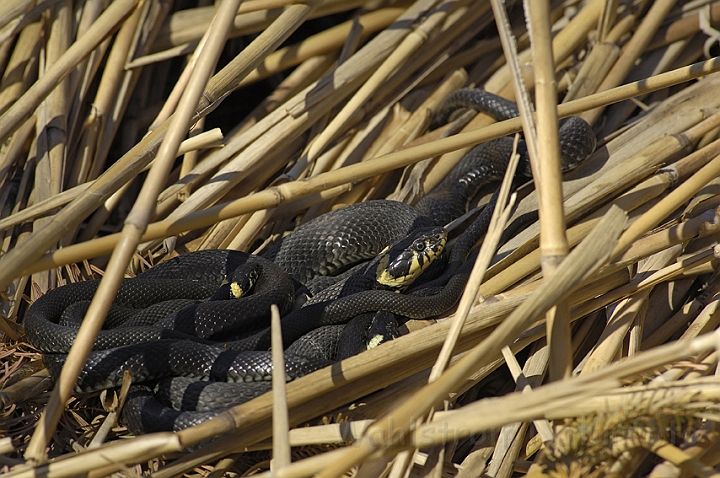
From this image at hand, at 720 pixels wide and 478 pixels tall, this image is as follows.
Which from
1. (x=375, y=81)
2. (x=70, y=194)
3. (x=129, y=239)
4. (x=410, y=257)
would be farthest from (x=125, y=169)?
(x=375, y=81)

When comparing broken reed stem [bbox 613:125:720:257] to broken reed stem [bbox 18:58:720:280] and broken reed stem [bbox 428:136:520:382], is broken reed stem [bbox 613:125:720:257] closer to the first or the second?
broken reed stem [bbox 428:136:520:382]

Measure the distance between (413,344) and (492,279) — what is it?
3.32ft

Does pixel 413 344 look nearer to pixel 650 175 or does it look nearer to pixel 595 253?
pixel 595 253

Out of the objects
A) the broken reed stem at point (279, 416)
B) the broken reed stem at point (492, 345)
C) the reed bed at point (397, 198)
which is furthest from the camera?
the reed bed at point (397, 198)

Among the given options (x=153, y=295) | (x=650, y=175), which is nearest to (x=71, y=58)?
(x=153, y=295)

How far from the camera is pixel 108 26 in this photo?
451cm

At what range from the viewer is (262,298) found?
15.0 ft

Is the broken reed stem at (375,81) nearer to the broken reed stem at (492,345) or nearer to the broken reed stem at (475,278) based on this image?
the broken reed stem at (475,278)

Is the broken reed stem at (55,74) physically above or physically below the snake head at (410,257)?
above

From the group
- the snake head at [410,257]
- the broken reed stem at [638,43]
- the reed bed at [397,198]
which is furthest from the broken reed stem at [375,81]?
the broken reed stem at [638,43]

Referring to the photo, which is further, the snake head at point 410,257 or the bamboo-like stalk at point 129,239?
the snake head at point 410,257

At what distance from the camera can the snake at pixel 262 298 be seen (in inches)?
150

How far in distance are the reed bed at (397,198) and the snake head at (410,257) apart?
22.4 inches

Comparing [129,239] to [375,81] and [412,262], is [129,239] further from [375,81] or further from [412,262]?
[375,81]
